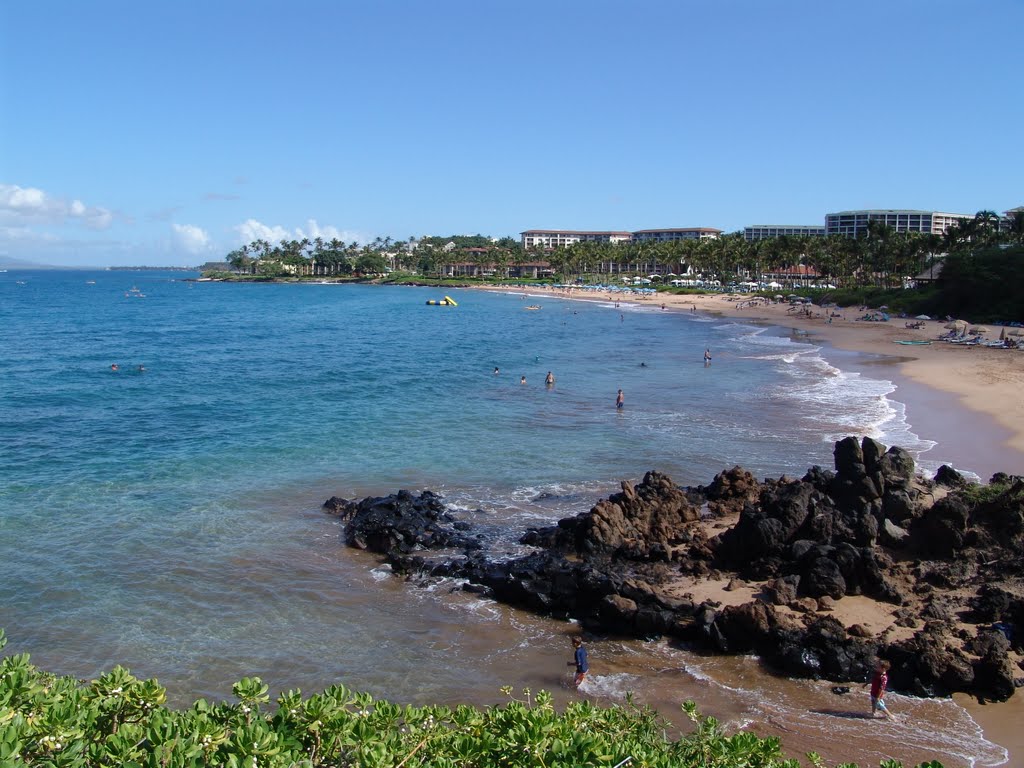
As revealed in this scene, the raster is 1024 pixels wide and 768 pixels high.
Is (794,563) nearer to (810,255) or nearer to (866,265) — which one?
(866,265)

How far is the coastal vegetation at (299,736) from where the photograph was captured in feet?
20.4

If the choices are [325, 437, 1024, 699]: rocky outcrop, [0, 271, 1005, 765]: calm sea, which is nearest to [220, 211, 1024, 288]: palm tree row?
[0, 271, 1005, 765]: calm sea

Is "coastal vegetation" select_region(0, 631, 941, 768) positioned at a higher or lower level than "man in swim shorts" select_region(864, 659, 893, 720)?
higher

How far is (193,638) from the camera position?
1523 cm

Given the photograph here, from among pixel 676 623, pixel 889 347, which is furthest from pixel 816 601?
pixel 889 347

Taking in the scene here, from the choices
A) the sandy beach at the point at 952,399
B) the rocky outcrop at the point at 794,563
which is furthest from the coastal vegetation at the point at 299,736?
the sandy beach at the point at 952,399

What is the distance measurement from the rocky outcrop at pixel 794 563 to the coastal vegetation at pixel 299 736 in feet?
23.9

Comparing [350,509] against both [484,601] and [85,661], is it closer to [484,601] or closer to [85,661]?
[484,601]

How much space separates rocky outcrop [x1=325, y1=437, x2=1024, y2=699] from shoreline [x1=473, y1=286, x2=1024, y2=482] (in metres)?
7.38

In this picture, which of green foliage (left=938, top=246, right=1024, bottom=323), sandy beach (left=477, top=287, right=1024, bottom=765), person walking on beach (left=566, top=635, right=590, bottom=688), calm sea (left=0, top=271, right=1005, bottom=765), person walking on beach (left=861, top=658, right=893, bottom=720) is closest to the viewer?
person walking on beach (left=861, top=658, right=893, bottom=720)

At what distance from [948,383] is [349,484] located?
114 ft

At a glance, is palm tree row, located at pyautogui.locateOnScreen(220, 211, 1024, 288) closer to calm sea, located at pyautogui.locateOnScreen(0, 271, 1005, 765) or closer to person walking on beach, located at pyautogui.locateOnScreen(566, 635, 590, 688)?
calm sea, located at pyautogui.locateOnScreen(0, 271, 1005, 765)

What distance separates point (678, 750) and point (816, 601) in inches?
391

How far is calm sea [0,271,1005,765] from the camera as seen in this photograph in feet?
46.0
